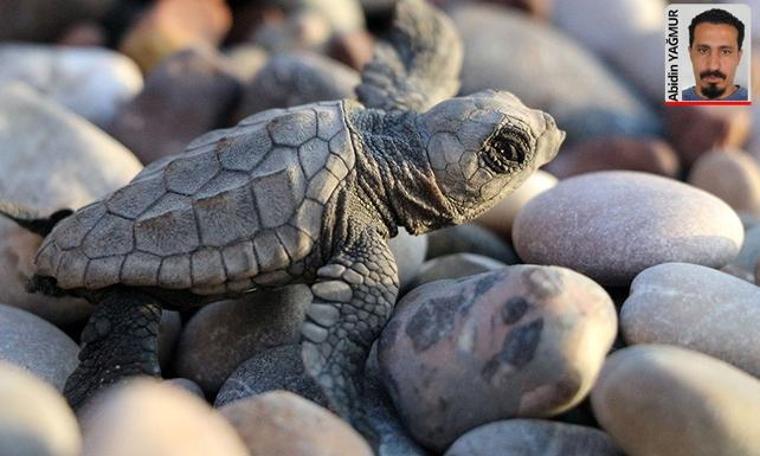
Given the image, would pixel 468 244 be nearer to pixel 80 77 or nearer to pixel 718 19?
pixel 718 19

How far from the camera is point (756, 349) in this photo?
1.63 m

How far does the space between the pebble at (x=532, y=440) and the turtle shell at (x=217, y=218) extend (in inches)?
21.4

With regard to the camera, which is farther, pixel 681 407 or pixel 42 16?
pixel 42 16

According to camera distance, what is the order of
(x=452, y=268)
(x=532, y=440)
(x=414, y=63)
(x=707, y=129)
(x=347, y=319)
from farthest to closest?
(x=707, y=129)
(x=414, y=63)
(x=452, y=268)
(x=347, y=319)
(x=532, y=440)

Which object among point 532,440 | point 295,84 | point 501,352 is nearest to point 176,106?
point 295,84

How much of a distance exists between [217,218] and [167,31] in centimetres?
249

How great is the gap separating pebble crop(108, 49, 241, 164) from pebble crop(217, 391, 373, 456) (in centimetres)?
187

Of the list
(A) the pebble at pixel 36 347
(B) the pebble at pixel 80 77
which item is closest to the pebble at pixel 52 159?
(A) the pebble at pixel 36 347

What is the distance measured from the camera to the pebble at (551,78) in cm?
402

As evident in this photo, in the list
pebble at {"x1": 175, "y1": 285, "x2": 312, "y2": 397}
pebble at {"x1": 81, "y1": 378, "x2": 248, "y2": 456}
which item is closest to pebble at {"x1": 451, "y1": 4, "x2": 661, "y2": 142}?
pebble at {"x1": 175, "y1": 285, "x2": 312, "y2": 397}

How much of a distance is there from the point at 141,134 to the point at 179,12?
47.2 inches

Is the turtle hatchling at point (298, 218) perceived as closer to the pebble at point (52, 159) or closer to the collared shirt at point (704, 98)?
the collared shirt at point (704, 98)

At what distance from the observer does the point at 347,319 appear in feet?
5.56

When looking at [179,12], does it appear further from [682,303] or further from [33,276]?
[682,303]
